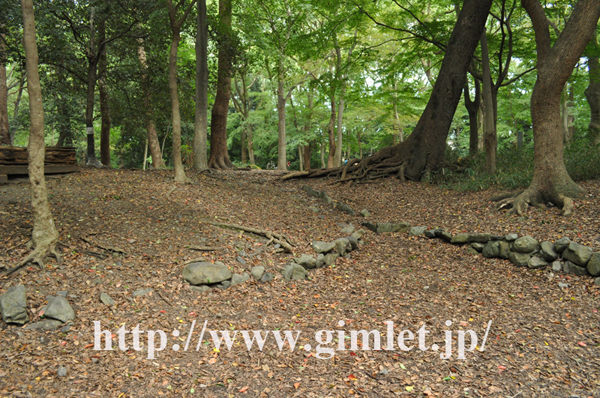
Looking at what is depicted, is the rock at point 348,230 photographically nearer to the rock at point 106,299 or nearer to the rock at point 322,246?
the rock at point 322,246

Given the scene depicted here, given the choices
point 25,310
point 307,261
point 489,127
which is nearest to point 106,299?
point 25,310

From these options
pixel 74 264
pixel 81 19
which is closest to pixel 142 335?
pixel 74 264

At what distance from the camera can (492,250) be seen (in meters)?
6.06

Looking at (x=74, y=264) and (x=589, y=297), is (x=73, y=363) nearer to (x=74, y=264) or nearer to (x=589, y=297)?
(x=74, y=264)

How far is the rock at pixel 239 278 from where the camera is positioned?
4.94 meters

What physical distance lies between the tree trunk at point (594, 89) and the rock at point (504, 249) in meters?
6.16

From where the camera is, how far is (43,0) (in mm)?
8703

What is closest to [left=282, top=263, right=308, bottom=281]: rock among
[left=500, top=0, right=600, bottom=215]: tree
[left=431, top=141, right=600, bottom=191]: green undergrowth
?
[left=500, top=0, right=600, bottom=215]: tree

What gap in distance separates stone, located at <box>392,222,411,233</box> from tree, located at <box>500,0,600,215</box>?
1.82m

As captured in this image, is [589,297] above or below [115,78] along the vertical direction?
below

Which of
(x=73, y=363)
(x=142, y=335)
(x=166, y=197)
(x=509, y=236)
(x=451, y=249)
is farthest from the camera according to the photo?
(x=166, y=197)

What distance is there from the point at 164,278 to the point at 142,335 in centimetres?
103

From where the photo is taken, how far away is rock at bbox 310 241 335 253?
621 centimetres

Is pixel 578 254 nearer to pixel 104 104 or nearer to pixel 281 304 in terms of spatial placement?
pixel 281 304
